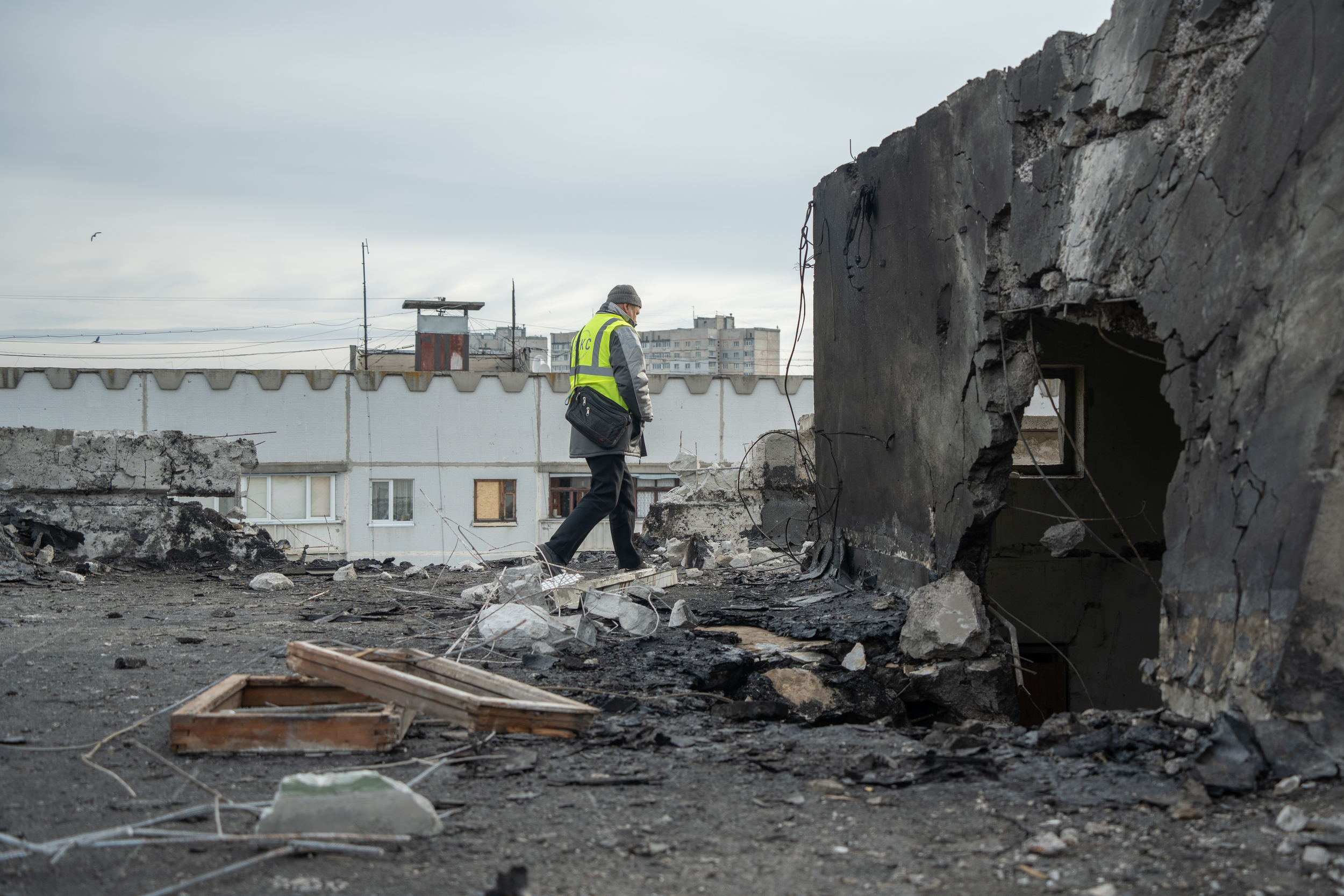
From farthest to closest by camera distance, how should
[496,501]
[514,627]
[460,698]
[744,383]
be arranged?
[744,383] < [496,501] < [514,627] < [460,698]

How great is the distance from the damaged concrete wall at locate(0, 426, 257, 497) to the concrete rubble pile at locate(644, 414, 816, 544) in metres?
3.80

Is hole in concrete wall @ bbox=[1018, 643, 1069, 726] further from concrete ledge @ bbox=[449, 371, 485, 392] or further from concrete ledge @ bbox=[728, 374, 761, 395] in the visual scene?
concrete ledge @ bbox=[449, 371, 485, 392]

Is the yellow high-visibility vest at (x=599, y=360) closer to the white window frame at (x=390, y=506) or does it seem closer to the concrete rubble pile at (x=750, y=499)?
the concrete rubble pile at (x=750, y=499)

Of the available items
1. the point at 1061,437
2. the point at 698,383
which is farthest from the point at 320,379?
the point at 1061,437

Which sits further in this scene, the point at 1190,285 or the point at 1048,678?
the point at 1048,678

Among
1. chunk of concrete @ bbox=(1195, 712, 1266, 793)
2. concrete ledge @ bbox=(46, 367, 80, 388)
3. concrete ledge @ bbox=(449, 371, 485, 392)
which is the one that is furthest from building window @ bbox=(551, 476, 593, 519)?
chunk of concrete @ bbox=(1195, 712, 1266, 793)

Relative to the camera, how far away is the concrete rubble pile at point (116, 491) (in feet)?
Result: 24.0

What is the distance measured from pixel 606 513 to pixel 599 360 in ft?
3.11

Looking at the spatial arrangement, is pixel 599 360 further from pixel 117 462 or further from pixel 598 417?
pixel 117 462

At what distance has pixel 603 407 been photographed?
627cm

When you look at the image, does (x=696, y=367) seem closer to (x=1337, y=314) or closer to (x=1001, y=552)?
(x=1001, y=552)

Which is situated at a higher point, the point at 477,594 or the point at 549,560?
the point at 549,560

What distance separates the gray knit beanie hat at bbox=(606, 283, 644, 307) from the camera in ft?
21.4

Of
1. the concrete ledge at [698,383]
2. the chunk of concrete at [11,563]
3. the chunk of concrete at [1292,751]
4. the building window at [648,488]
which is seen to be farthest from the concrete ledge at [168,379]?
the chunk of concrete at [1292,751]
